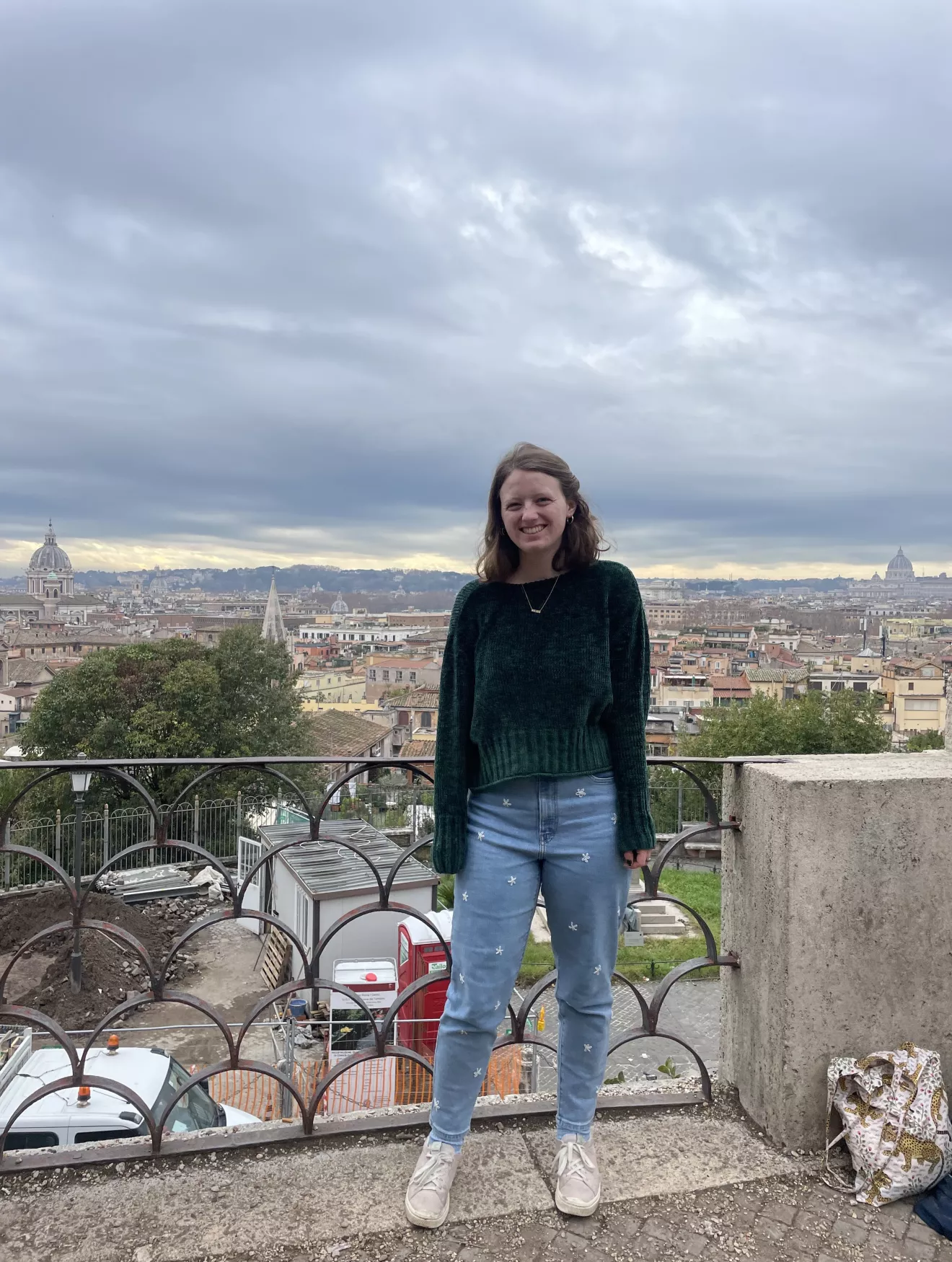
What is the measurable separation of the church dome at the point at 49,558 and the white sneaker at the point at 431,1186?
205m

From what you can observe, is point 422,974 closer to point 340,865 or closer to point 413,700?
point 340,865

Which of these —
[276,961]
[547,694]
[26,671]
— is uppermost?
[547,694]

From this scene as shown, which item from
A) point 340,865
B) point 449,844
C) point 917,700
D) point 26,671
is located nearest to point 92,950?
point 340,865

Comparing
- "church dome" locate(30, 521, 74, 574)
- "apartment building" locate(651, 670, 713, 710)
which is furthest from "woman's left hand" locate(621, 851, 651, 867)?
"church dome" locate(30, 521, 74, 574)

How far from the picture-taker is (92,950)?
44.7 feet

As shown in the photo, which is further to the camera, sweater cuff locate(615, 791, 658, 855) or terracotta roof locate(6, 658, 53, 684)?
terracotta roof locate(6, 658, 53, 684)

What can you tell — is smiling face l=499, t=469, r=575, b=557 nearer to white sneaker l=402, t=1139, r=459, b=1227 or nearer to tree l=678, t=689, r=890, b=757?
white sneaker l=402, t=1139, r=459, b=1227

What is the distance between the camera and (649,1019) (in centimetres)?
243

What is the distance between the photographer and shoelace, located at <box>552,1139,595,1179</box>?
198 cm

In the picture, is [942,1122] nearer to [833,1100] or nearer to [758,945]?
[833,1100]

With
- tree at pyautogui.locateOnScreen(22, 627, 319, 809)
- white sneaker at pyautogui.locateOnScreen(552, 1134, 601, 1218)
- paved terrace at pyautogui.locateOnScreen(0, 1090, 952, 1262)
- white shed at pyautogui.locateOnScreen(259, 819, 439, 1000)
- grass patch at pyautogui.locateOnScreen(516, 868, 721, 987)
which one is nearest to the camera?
paved terrace at pyautogui.locateOnScreen(0, 1090, 952, 1262)

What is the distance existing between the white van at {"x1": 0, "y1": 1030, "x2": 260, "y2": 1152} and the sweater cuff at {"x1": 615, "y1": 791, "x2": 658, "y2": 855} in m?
3.95

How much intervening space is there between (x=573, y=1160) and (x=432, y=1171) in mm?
345

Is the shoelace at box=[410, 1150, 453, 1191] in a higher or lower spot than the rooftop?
higher
